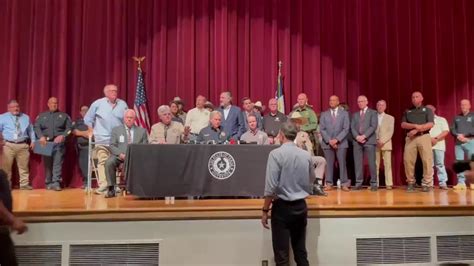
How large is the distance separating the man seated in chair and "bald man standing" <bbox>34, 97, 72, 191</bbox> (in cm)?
229

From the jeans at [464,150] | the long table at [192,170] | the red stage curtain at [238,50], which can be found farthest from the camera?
the red stage curtain at [238,50]

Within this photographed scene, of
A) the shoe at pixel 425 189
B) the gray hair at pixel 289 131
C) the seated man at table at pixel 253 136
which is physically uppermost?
the seated man at table at pixel 253 136

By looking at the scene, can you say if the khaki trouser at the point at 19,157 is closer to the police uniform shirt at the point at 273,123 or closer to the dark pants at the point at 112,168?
the dark pants at the point at 112,168

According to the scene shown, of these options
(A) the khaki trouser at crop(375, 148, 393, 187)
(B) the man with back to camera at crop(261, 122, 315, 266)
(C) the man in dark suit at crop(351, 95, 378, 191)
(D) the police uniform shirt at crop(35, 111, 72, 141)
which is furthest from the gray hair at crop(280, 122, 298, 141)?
(D) the police uniform shirt at crop(35, 111, 72, 141)

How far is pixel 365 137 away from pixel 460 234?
3615 millimetres

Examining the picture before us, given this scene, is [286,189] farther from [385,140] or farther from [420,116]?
[420,116]

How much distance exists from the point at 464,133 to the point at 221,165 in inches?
200

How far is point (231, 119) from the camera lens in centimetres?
866

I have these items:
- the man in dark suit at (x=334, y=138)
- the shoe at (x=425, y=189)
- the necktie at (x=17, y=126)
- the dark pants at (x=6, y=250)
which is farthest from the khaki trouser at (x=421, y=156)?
the dark pants at (x=6, y=250)

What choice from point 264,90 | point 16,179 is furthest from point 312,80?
point 16,179

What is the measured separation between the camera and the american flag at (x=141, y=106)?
923 cm

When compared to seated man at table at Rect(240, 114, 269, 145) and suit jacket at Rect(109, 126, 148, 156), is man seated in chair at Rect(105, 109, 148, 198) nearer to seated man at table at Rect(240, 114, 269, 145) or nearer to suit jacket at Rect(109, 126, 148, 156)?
suit jacket at Rect(109, 126, 148, 156)

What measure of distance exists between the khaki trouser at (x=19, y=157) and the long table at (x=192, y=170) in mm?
3570

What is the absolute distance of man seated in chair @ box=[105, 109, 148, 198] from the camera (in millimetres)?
7132
